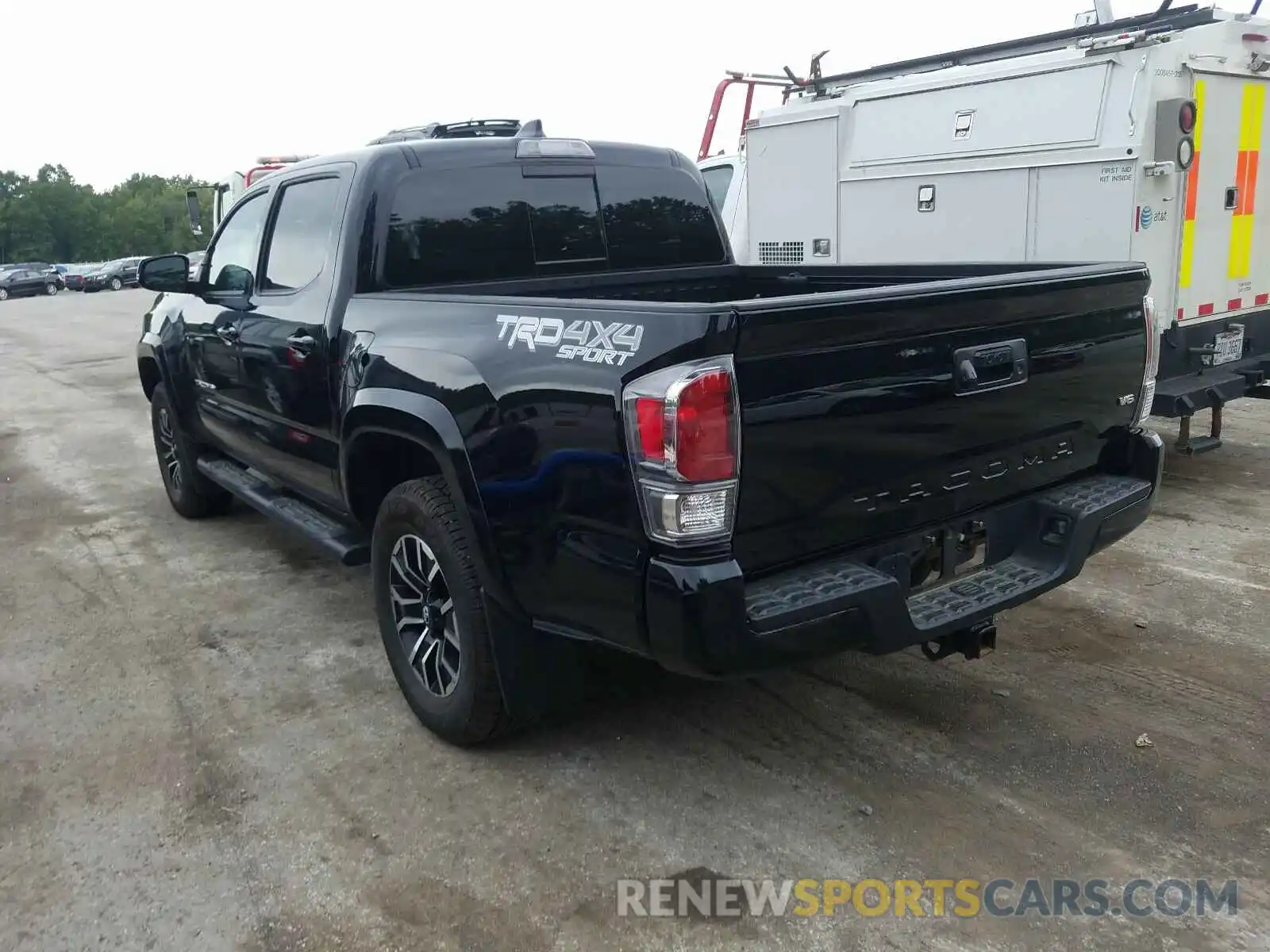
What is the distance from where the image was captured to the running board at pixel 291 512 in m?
4.25

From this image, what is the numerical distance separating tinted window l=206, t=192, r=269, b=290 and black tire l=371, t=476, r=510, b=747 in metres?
1.87

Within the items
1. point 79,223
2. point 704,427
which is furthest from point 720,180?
point 79,223

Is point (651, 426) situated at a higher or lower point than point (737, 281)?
lower

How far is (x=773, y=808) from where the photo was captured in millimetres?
3275

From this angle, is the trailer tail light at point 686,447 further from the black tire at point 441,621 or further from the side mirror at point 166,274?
the side mirror at point 166,274

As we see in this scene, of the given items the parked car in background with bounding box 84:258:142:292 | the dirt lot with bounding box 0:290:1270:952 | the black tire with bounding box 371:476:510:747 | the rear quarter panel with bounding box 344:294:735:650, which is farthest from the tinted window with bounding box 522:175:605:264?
the parked car in background with bounding box 84:258:142:292

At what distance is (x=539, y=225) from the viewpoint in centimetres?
442

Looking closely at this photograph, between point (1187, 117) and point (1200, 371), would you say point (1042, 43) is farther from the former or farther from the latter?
point (1200, 371)

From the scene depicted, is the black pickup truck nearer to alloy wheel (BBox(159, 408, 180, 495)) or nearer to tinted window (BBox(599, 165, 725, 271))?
tinted window (BBox(599, 165, 725, 271))

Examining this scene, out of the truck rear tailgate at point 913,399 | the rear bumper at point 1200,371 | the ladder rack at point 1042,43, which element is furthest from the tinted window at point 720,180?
the truck rear tailgate at point 913,399

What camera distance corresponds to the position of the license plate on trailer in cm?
666

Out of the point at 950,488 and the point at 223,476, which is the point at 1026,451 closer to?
the point at 950,488

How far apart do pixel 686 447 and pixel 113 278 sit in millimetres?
51817

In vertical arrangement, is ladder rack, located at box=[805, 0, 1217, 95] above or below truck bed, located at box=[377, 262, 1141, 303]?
above
